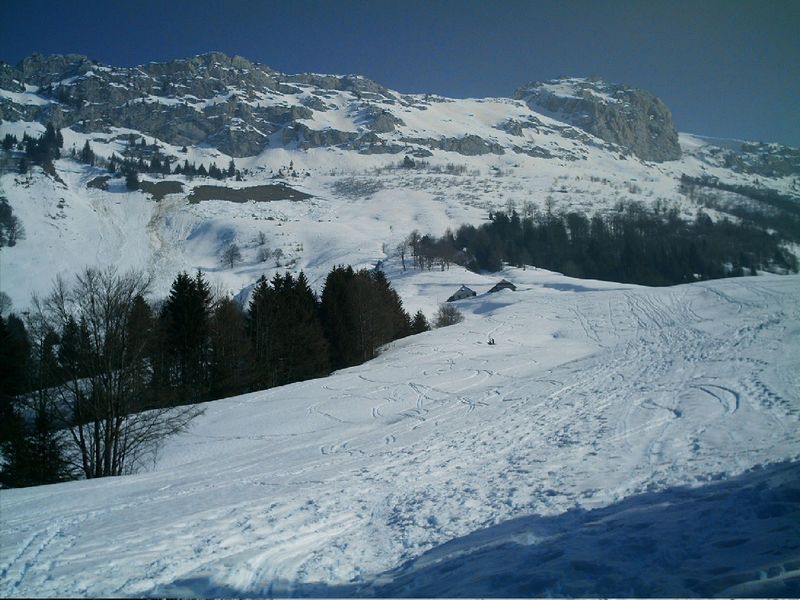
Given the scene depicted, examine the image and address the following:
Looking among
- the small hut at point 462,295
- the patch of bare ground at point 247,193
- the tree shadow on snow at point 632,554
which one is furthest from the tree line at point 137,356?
the patch of bare ground at point 247,193

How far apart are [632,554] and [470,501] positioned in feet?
9.68

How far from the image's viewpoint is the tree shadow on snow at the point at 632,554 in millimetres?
4328

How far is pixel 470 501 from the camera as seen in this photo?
24.6 feet

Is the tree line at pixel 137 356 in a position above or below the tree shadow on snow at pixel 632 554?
above

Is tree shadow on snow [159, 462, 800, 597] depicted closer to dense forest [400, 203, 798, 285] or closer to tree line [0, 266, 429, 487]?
tree line [0, 266, 429, 487]

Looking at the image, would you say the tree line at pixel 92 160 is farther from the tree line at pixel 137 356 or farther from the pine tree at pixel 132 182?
the tree line at pixel 137 356

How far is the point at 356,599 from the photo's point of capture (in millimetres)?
4930

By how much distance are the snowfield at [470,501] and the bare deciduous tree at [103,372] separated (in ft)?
6.15

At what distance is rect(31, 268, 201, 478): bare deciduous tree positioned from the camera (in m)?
16.4

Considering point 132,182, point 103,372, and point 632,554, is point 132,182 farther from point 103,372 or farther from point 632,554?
point 632,554

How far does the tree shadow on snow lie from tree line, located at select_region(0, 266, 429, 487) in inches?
566

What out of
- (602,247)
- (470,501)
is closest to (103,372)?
(470,501)

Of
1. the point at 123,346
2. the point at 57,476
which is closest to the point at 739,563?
the point at 123,346

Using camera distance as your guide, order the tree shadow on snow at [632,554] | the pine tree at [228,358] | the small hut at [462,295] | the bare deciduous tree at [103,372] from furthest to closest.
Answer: the small hut at [462,295], the pine tree at [228,358], the bare deciduous tree at [103,372], the tree shadow on snow at [632,554]
